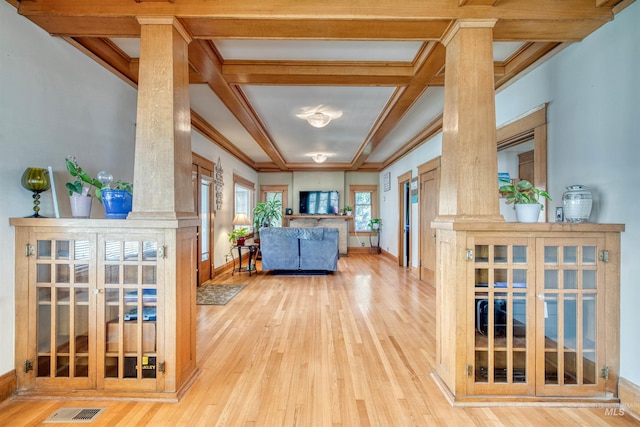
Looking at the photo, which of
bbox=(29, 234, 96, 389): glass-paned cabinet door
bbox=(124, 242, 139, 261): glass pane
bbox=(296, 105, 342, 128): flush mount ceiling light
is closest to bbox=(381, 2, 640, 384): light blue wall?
bbox=(296, 105, 342, 128): flush mount ceiling light

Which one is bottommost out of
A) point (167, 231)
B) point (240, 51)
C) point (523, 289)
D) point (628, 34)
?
point (523, 289)

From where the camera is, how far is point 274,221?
9.41m

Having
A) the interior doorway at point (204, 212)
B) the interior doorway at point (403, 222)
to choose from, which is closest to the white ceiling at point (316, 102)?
the interior doorway at point (204, 212)

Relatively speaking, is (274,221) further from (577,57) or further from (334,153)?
(577,57)

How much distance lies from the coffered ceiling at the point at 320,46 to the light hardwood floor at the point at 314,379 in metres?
2.54

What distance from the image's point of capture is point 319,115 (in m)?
4.07

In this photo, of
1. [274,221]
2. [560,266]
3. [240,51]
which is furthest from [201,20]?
[274,221]

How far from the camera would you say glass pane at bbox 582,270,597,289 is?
2.00 meters

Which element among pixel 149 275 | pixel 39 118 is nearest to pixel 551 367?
pixel 149 275

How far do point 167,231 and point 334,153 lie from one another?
5768 millimetres

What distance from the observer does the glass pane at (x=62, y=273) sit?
2.06 m

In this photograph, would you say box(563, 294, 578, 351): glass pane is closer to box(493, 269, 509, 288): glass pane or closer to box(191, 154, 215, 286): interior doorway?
box(493, 269, 509, 288): glass pane

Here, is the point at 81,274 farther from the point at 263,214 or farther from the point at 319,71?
the point at 263,214

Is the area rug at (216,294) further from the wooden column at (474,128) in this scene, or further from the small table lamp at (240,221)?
the wooden column at (474,128)
